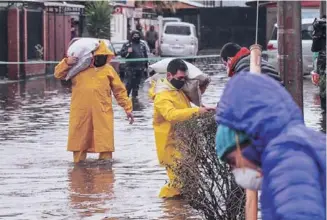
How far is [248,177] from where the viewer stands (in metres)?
3.23

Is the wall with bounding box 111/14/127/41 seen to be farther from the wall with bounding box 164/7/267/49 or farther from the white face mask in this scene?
the white face mask

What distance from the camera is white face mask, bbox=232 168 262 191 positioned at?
322cm

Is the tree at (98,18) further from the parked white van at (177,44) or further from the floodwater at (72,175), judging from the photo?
the floodwater at (72,175)

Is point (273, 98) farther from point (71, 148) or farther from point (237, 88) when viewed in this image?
point (71, 148)

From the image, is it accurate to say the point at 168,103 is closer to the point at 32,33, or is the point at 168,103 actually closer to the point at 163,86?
the point at 163,86

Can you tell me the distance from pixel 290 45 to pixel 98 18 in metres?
34.9

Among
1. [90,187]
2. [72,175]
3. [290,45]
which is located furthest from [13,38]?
[290,45]

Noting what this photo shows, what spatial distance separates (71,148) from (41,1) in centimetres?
2239

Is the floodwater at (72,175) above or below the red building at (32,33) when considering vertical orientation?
below

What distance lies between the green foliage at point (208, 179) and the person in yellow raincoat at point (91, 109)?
4881 mm

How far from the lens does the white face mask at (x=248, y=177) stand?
10.6ft

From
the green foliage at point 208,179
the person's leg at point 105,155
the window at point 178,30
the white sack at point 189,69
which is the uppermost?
the window at point 178,30

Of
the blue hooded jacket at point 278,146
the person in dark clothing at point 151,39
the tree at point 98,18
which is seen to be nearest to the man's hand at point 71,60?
the blue hooded jacket at point 278,146

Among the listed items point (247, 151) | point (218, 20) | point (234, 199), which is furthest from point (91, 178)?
point (218, 20)
